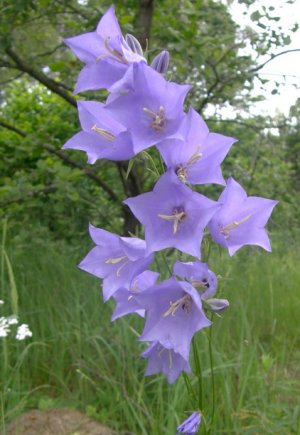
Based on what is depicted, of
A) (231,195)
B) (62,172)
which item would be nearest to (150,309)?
(231,195)

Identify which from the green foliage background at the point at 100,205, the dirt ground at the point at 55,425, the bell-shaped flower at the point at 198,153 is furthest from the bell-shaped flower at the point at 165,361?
the dirt ground at the point at 55,425

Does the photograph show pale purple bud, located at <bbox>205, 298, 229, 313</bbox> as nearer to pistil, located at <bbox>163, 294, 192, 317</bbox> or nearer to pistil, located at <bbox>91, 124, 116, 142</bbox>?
pistil, located at <bbox>163, 294, 192, 317</bbox>

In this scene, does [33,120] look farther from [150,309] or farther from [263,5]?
[150,309]

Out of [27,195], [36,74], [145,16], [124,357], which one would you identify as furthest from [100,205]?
[124,357]

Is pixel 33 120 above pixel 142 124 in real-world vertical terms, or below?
below

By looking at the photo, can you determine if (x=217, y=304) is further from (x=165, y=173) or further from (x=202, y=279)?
(x=165, y=173)

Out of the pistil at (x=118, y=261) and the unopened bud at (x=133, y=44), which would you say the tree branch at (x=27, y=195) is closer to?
the pistil at (x=118, y=261)
